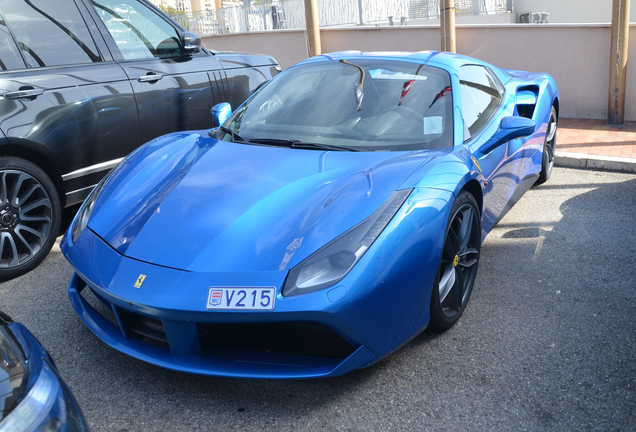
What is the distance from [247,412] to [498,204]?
200cm

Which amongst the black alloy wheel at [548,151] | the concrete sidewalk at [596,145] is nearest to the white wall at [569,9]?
the concrete sidewalk at [596,145]

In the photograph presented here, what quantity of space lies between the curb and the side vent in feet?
4.61

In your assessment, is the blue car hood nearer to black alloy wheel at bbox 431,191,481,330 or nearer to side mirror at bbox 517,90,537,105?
black alloy wheel at bbox 431,191,481,330

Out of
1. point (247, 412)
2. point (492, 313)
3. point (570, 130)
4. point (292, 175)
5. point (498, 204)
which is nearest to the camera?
point (247, 412)

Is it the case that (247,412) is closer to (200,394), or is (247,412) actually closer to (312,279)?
(200,394)

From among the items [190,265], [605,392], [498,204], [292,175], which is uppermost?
[292,175]

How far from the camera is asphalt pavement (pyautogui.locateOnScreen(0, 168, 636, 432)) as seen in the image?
2.16 m

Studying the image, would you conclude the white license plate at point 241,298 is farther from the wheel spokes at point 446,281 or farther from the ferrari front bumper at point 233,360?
the wheel spokes at point 446,281

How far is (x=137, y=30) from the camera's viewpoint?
445cm

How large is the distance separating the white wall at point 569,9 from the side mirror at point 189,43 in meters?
15.2

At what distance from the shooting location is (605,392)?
228cm

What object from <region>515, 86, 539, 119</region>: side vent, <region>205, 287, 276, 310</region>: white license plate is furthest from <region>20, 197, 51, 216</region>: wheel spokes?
<region>515, 86, 539, 119</region>: side vent

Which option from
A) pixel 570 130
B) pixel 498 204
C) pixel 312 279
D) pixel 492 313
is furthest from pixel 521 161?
pixel 570 130

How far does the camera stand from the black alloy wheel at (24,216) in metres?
3.36
